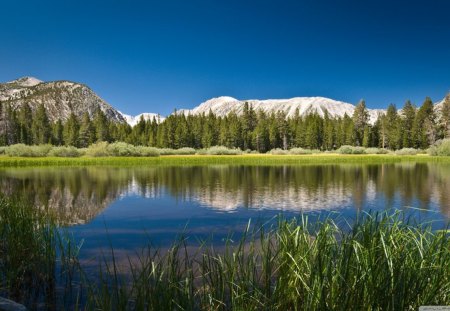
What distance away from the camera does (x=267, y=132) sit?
126562 millimetres

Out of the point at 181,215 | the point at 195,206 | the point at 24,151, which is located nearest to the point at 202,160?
the point at 24,151

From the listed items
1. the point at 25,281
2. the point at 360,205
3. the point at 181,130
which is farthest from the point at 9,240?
the point at 181,130

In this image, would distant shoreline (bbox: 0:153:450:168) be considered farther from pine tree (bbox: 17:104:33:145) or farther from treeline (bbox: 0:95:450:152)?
pine tree (bbox: 17:104:33:145)

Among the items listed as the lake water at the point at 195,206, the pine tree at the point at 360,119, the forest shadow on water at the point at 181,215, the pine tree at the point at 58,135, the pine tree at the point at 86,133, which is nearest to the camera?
the forest shadow on water at the point at 181,215

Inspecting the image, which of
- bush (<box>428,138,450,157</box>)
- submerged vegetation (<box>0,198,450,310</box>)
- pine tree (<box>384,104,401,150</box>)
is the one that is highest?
pine tree (<box>384,104,401,150</box>)

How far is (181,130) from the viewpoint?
128 metres

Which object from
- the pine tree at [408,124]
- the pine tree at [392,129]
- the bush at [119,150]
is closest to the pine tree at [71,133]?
the bush at [119,150]

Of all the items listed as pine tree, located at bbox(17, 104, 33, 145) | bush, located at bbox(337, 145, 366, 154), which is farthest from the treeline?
bush, located at bbox(337, 145, 366, 154)

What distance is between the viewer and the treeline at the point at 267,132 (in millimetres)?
110438

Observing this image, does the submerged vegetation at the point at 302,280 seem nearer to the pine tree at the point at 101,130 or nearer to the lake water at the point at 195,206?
the lake water at the point at 195,206

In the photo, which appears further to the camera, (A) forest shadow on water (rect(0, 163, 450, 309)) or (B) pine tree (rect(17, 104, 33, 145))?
(B) pine tree (rect(17, 104, 33, 145))

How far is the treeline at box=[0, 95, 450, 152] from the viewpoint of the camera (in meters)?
110

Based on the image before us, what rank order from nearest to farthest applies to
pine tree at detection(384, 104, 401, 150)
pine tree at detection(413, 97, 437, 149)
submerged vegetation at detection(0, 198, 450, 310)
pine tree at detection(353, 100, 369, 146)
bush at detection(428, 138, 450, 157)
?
submerged vegetation at detection(0, 198, 450, 310) → bush at detection(428, 138, 450, 157) → pine tree at detection(413, 97, 437, 149) → pine tree at detection(384, 104, 401, 150) → pine tree at detection(353, 100, 369, 146)

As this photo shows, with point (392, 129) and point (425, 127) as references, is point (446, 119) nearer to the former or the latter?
point (425, 127)
